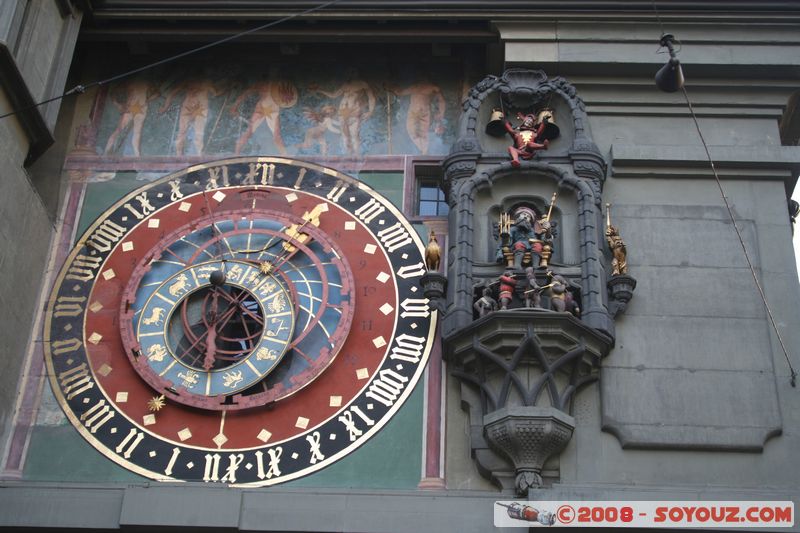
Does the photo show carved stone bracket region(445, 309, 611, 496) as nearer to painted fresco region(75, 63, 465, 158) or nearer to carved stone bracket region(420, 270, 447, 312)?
carved stone bracket region(420, 270, 447, 312)

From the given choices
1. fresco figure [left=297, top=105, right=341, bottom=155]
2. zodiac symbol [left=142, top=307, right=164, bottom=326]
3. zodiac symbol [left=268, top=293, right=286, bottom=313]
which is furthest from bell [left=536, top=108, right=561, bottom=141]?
zodiac symbol [left=142, top=307, right=164, bottom=326]

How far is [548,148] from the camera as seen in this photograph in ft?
45.3

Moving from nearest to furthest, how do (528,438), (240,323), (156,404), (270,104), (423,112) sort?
(528,438)
(156,404)
(240,323)
(423,112)
(270,104)

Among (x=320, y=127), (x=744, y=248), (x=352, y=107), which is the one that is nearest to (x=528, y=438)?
(x=744, y=248)

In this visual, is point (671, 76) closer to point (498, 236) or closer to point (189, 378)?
point (498, 236)

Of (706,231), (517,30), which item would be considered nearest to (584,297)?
(706,231)

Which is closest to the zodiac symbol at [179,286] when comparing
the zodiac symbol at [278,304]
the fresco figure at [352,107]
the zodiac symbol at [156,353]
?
the zodiac symbol at [156,353]

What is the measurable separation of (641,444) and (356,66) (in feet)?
19.2

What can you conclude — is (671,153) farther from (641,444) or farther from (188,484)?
(188,484)

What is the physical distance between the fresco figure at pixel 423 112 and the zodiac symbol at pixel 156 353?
3.70 metres

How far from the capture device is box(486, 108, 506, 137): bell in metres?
13.8

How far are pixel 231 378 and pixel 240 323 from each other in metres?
0.76

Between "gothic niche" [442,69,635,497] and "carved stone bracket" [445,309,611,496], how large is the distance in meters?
0.01

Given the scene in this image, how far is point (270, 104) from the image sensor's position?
14.8 metres
